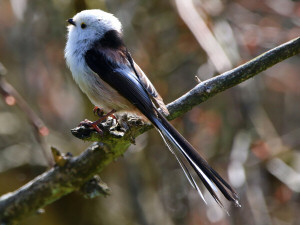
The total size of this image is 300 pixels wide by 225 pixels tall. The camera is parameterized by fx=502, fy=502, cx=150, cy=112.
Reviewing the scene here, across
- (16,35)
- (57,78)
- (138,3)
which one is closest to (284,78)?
(138,3)

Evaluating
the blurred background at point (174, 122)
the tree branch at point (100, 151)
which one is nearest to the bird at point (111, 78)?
the tree branch at point (100, 151)

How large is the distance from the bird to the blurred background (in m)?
0.87

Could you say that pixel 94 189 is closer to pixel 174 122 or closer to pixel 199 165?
pixel 199 165

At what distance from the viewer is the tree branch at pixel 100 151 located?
3.14 m

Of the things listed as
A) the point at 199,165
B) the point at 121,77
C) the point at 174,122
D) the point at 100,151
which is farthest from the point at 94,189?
the point at 174,122

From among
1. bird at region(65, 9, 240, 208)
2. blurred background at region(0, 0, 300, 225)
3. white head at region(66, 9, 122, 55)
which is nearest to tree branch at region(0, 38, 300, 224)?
bird at region(65, 9, 240, 208)

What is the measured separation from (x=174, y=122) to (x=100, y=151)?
159 centimetres

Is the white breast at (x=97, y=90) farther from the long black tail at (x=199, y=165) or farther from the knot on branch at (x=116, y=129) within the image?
the long black tail at (x=199, y=165)

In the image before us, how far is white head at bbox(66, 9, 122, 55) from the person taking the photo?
400 centimetres

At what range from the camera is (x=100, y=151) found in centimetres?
377

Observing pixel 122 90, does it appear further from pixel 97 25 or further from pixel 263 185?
pixel 263 185

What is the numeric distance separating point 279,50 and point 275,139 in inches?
80.6

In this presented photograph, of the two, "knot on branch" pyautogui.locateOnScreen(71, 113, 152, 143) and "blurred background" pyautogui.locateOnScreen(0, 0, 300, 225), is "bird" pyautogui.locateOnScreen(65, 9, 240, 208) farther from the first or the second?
"blurred background" pyautogui.locateOnScreen(0, 0, 300, 225)

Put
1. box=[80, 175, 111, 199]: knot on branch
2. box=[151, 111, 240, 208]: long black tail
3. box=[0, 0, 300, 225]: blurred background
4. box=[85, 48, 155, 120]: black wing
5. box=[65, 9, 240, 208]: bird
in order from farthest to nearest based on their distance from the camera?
box=[0, 0, 300, 225]: blurred background → box=[80, 175, 111, 199]: knot on branch → box=[85, 48, 155, 120]: black wing → box=[65, 9, 240, 208]: bird → box=[151, 111, 240, 208]: long black tail
